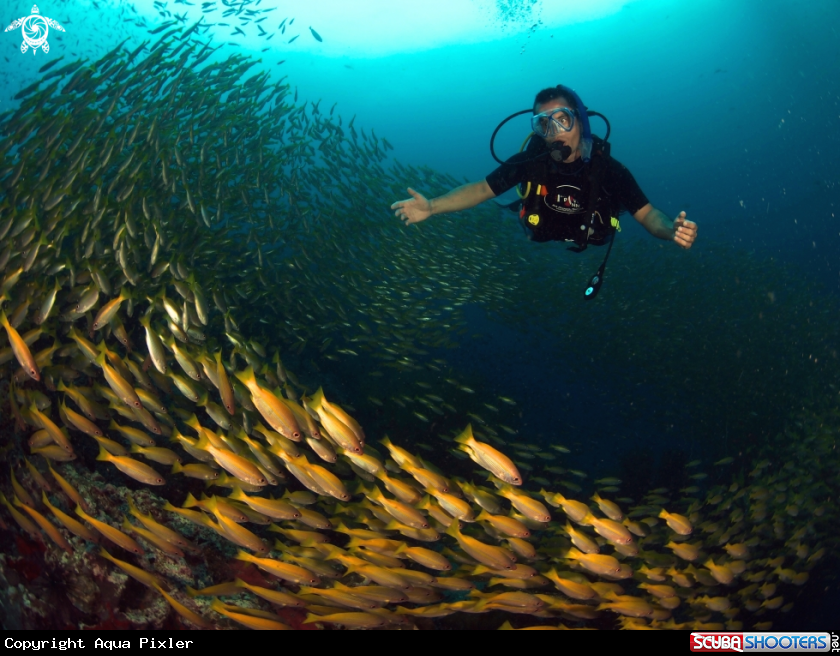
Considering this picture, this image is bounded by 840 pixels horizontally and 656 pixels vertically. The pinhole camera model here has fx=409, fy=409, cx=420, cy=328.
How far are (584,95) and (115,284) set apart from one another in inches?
2802

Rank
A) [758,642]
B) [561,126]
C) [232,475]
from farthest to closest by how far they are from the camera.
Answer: [561,126] → [758,642] → [232,475]

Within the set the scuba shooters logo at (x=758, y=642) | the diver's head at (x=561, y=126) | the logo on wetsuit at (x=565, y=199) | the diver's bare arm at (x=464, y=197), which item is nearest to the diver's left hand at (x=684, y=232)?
the logo on wetsuit at (x=565, y=199)

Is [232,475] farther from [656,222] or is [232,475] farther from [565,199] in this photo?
[656,222]

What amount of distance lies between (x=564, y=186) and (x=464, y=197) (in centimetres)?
106

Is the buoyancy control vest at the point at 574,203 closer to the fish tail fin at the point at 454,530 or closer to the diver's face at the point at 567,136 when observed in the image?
the diver's face at the point at 567,136

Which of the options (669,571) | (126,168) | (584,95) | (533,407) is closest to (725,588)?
(669,571)

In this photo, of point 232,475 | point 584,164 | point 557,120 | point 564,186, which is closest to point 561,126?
point 557,120

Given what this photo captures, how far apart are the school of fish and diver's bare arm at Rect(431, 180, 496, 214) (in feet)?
8.09

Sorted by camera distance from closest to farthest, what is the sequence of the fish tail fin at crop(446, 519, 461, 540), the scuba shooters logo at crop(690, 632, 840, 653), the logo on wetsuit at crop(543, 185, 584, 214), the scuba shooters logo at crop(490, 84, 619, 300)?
the fish tail fin at crop(446, 519, 461, 540) → the scuba shooters logo at crop(690, 632, 840, 653) → the scuba shooters logo at crop(490, 84, 619, 300) → the logo on wetsuit at crop(543, 185, 584, 214)

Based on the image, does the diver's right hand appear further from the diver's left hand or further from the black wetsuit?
the diver's left hand

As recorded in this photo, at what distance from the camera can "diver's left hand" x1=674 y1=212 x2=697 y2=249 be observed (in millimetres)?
3477

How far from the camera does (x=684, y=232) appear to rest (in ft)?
11.6

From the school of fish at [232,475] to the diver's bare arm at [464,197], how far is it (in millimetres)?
2466

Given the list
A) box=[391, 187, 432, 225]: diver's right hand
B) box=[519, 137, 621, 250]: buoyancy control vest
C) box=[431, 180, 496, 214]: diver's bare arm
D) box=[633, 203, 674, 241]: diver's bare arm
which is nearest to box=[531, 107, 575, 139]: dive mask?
box=[519, 137, 621, 250]: buoyancy control vest
